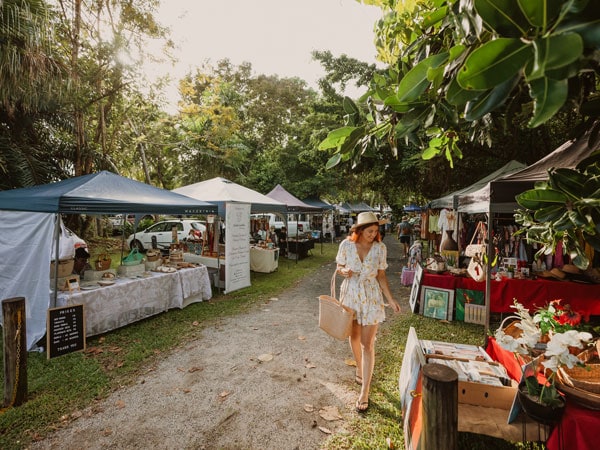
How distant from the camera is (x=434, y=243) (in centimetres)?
1091

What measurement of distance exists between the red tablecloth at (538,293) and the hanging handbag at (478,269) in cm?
49

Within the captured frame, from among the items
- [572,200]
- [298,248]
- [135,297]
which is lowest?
[135,297]

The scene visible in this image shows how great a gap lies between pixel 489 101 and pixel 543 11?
0.20m

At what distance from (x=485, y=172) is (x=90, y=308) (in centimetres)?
1252

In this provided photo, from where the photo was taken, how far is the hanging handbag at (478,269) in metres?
4.89

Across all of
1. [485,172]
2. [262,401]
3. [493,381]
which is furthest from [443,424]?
[485,172]

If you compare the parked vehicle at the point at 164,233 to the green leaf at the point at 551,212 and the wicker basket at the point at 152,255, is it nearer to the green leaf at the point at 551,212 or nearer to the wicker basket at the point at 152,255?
the wicker basket at the point at 152,255

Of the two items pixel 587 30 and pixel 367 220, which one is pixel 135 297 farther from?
pixel 587 30

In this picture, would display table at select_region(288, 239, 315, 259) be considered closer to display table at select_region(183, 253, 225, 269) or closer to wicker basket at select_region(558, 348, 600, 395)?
display table at select_region(183, 253, 225, 269)

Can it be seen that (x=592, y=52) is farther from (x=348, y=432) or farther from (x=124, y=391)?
(x=124, y=391)

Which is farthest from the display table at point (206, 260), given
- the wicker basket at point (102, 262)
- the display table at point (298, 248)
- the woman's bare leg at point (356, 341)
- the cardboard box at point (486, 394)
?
the cardboard box at point (486, 394)

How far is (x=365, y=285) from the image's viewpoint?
3.12 m

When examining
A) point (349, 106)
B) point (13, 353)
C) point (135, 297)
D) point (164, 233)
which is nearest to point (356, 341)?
point (349, 106)

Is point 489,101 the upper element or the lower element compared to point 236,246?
upper
